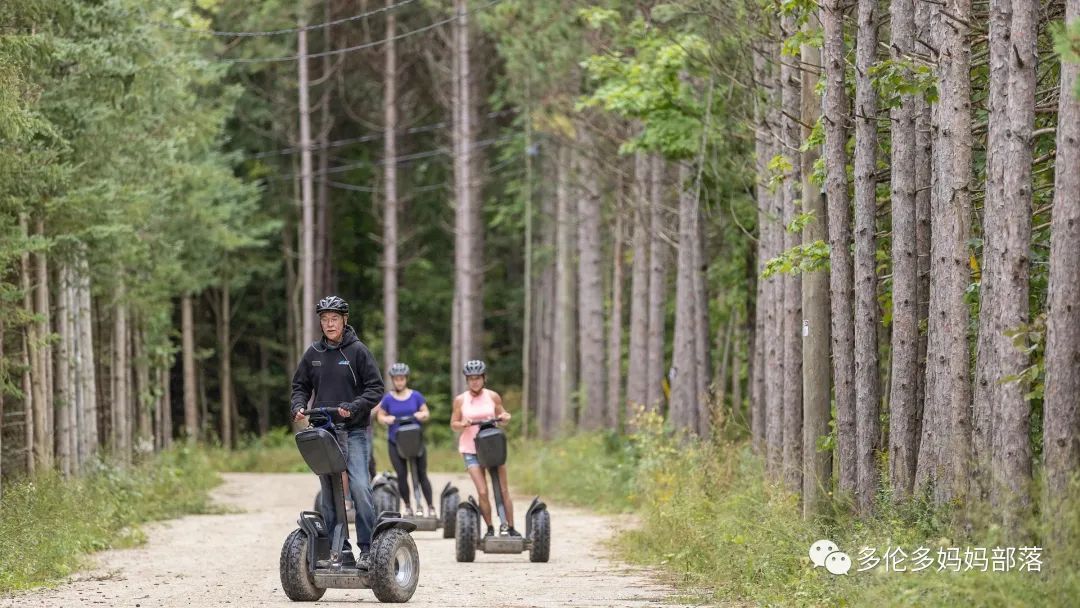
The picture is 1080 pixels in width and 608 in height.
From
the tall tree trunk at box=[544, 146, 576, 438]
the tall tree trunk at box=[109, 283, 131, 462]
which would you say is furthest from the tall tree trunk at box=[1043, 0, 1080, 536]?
the tall tree trunk at box=[544, 146, 576, 438]

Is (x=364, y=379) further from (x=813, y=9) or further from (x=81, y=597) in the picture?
(x=813, y=9)

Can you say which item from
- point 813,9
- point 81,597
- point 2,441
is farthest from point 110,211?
point 813,9

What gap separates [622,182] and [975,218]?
16723mm

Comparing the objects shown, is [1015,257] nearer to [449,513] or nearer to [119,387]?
[449,513]

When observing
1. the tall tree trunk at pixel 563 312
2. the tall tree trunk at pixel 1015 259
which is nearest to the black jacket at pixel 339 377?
the tall tree trunk at pixel 1015 259

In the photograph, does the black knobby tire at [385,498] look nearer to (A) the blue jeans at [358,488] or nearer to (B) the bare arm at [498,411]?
(B) the bare arm at [498,411]

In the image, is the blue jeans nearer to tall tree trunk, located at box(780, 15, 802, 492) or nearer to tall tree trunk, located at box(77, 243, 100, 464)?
tall tree trunk, located at box(780, 15, 802, 492)

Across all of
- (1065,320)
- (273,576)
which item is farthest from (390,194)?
(1065,320)

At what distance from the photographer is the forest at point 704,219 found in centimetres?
1064

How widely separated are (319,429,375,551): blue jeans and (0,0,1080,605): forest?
3927 millimetres

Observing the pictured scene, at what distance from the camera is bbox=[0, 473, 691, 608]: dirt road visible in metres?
12.7

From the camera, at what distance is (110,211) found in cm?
1931

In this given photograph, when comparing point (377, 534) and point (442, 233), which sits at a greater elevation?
point (442, 233)

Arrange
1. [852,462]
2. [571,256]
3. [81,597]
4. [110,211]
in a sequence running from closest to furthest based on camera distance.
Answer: [81,597]
[852,462]
[110,211]
[571,256]
